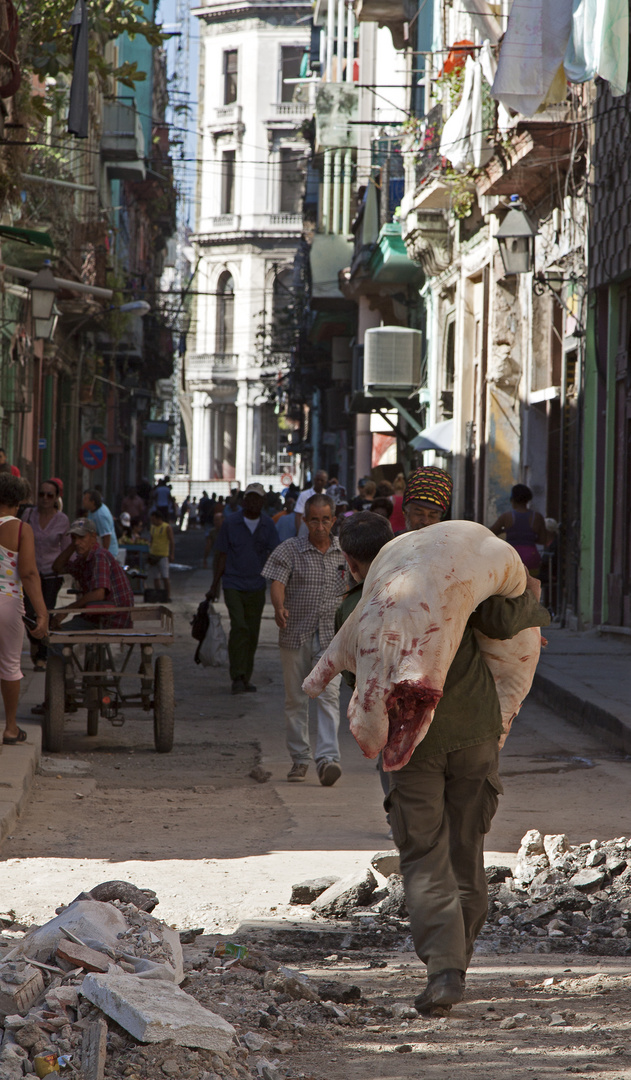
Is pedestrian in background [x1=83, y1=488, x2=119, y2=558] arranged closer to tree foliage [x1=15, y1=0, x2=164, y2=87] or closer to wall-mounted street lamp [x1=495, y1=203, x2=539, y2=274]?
tree foliage [x1=15, y1=0, x2=164, y2=87]

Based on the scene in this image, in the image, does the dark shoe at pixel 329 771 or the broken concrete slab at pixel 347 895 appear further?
the dark shoe at pixel 329 771

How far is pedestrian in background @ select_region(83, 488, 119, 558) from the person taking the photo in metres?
14.6

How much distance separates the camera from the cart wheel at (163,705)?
9.28 meters

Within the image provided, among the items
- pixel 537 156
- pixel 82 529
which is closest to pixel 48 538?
pixel 82 529

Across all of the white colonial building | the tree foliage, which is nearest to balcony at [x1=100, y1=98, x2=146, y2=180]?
the tree foliage

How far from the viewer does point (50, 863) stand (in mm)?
6309

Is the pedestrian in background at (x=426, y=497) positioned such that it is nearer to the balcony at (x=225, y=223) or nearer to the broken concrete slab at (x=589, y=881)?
the broken concrete slab at (x=589, y=881)

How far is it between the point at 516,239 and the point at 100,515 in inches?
235

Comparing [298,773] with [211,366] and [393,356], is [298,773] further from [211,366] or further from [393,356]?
[211,366]

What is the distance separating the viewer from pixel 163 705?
366 inches

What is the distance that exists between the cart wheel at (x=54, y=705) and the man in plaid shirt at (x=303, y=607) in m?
1.67

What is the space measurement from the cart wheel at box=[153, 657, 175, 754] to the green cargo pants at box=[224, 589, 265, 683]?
2.74 metres

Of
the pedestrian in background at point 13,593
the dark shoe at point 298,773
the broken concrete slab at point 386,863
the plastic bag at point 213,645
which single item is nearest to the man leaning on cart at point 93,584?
the pedestrian in background at point 13,593

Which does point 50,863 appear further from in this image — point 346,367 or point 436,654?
point 346,367
